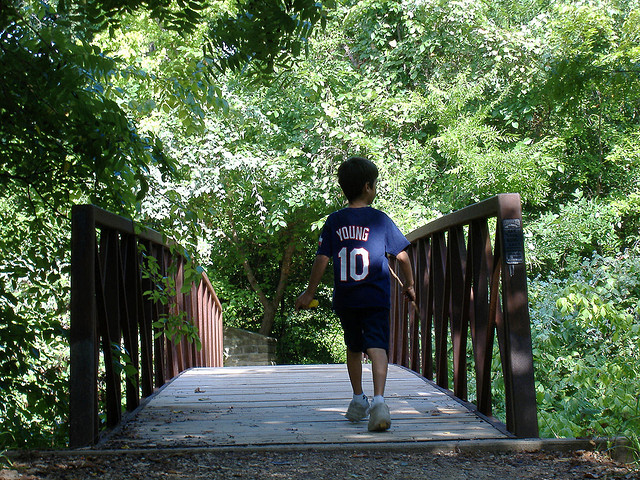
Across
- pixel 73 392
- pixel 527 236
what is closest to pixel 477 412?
pixel 73 392

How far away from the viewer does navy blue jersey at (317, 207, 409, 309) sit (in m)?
3.12

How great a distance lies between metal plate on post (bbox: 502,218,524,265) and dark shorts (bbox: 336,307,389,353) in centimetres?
65

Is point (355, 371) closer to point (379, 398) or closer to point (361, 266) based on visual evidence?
point (379, 398)

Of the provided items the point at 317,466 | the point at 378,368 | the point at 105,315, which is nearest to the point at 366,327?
the point at 378,368

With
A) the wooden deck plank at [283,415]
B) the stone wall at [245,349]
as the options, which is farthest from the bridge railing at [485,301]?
the stone wall at [245,349]

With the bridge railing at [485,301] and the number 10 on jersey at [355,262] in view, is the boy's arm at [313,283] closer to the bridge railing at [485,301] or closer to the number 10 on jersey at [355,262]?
the number 10 on jersey at [355,262]

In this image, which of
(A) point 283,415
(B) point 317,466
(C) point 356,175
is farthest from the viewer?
(A) point 283,415

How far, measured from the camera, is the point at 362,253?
123 inches

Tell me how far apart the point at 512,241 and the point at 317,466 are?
1167mm

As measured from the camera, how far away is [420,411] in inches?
132

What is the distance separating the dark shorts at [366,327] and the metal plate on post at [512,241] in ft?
2.13

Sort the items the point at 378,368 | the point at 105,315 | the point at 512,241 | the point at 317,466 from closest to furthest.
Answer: the point at 317,466, the point at 512,241, the point at 105,315, the point at 378,368

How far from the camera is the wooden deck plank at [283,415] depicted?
2.81m

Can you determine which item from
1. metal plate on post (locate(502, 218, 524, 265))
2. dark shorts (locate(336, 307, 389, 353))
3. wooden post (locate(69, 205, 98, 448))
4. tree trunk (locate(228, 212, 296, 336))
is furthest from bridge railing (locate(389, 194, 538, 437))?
tree trunk (locate(228, 212, 296, 336))
